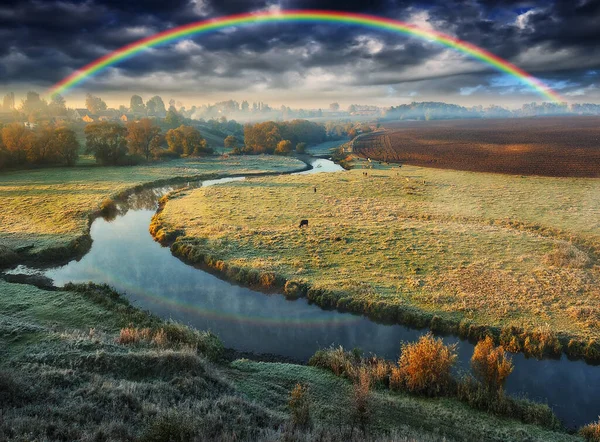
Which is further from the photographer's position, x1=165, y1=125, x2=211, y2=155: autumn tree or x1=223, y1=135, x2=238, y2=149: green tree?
x1=223, y1=135, x2=238, y2=149: green tree

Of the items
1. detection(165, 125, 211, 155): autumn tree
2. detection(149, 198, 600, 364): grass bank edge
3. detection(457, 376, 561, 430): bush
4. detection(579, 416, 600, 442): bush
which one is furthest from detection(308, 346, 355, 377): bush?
detection(165, 125, 211, 155): autumn tree

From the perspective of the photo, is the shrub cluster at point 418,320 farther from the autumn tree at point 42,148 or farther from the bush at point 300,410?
the autumn tree at point 42,148

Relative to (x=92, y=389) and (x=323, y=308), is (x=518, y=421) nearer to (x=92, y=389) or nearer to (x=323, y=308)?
(x=323, y=308)

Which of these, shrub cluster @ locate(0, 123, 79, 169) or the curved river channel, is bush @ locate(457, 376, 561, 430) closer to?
the curved river channel

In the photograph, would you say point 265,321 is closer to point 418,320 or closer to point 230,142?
point 418,320

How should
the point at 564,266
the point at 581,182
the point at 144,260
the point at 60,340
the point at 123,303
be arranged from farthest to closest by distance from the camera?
the point at 581,182, the point at 144,260, the point at 564,266, the point at 123,303, the point at 60,340

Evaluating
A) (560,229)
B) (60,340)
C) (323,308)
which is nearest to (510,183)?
(560,229)

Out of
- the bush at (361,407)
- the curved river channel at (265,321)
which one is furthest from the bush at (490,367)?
the bush at (361,407)
